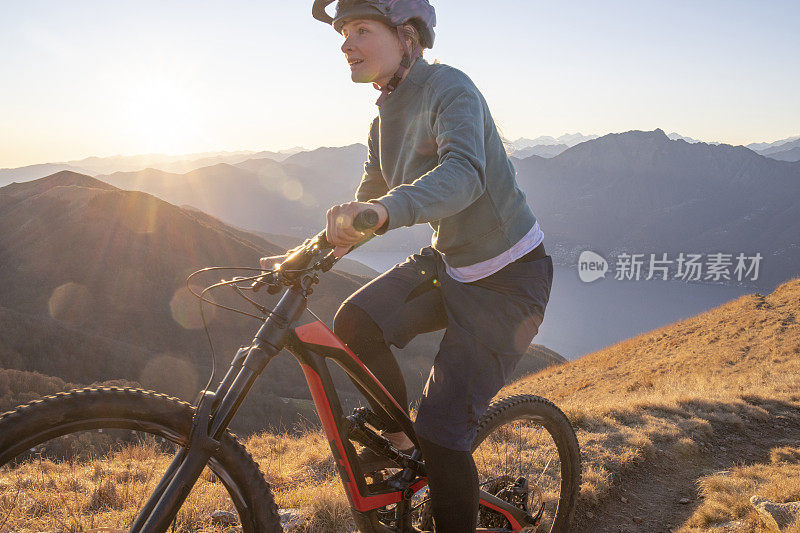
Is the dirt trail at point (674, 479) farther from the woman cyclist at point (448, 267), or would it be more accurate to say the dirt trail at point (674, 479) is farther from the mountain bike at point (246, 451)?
the woman cyclist at point (448, 267)

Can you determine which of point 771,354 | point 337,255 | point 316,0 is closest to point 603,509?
point 337,255

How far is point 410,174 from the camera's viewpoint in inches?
101

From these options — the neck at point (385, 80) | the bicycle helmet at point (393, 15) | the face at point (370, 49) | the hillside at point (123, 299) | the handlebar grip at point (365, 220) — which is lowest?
the hillside at point (123, 299)

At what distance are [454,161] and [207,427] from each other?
140 centimetres

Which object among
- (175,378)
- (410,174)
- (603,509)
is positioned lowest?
(175,378)

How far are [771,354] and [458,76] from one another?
1924 cm

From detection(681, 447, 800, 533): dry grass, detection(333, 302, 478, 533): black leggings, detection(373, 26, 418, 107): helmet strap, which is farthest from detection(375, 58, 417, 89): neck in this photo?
Answer: detection(681, 447, 800, 533): dry grass

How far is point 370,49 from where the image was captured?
2.45 m

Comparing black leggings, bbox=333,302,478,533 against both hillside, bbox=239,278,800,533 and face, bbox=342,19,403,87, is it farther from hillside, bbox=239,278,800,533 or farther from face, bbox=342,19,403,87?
hillside, bbox=239,278,800,533

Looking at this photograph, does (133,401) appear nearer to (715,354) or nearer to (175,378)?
(715,354)

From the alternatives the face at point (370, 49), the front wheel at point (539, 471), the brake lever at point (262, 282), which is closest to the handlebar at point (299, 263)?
the brake lever at point (262, 282)

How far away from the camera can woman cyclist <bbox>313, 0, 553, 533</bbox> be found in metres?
2.40

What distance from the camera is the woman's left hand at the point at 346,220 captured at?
1.74 metres

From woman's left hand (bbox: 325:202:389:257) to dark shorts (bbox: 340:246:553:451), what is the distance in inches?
35.9
